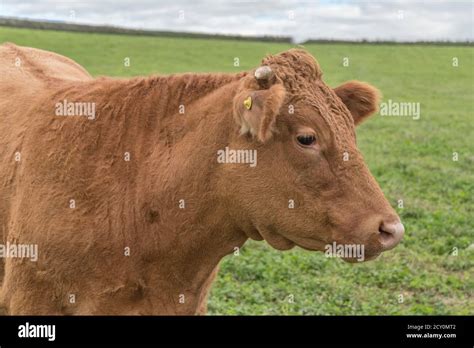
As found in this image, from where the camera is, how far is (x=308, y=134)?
4.05m

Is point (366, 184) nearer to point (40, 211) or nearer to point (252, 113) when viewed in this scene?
point (252, 113)

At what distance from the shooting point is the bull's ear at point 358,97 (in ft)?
15.4

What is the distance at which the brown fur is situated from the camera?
13.4 ft

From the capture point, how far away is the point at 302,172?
13.4 ft

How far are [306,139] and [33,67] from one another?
120 inches
